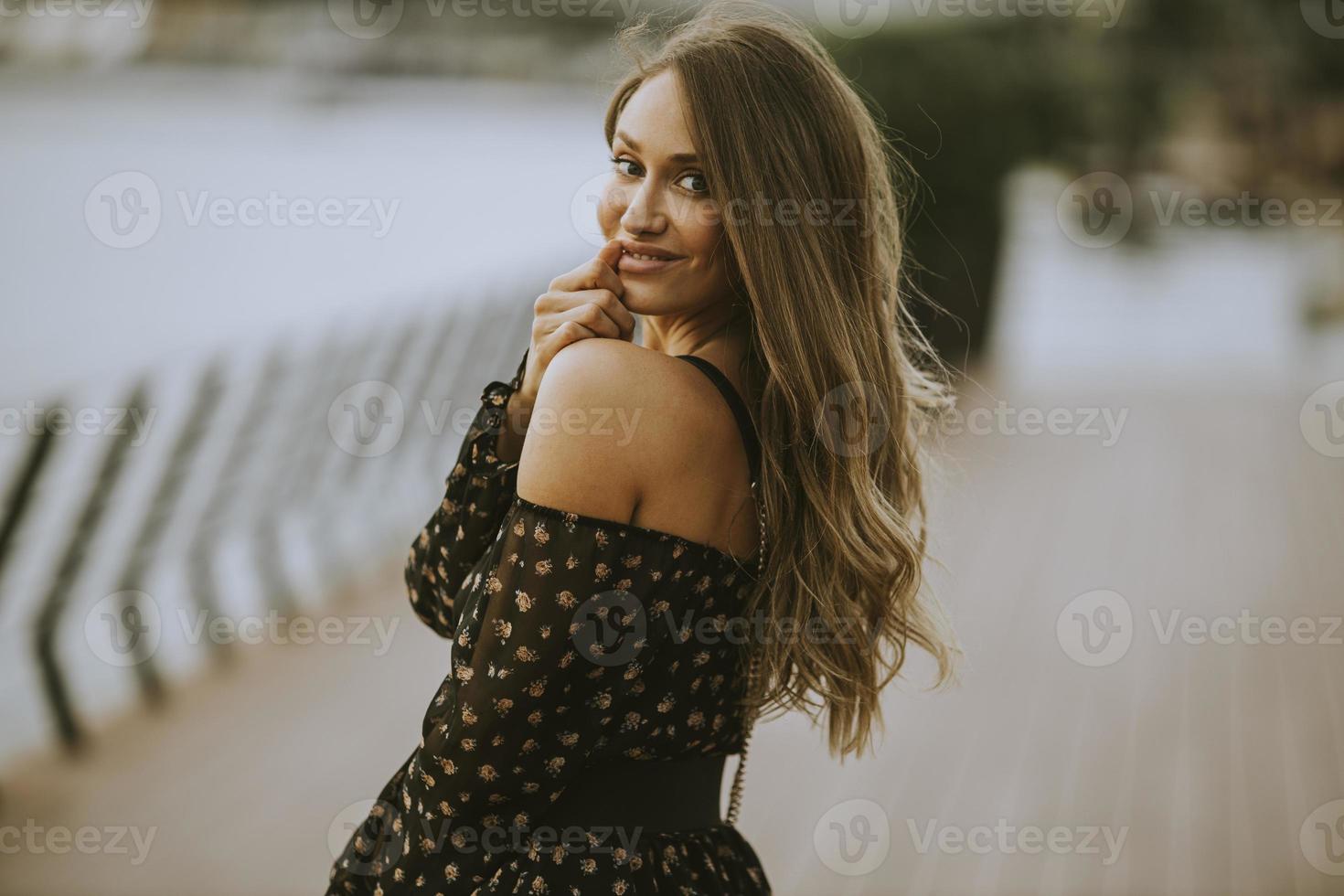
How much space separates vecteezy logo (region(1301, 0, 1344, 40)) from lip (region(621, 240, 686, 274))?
13264mm

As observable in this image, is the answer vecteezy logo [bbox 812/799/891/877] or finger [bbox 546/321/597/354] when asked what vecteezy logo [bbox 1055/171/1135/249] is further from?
finger [bbox 546/321/597/354]

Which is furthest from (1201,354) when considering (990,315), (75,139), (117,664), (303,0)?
(75,139)

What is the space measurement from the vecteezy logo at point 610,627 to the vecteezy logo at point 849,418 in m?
0.29

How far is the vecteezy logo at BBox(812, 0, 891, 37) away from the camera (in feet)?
25.2

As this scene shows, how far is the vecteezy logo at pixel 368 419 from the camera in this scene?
5254 millimetres

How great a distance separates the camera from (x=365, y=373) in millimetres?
5488

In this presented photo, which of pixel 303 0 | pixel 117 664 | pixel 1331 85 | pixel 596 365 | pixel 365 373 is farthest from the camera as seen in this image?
pixel 303 0

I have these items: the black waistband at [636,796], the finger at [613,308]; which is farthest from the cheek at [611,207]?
the black waistband at [636,796]

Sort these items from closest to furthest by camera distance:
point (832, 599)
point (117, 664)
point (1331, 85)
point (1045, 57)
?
point (832, 599), point (117, 664), point (1045, 57), point (1331, 85)

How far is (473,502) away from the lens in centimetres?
143

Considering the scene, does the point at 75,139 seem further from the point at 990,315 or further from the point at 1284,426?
the point at 1284,426

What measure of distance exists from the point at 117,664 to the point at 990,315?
24.0 feet

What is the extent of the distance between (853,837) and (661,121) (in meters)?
2.49

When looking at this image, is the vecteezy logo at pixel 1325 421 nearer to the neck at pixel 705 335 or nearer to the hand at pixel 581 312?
the neck at pixel 705 335
